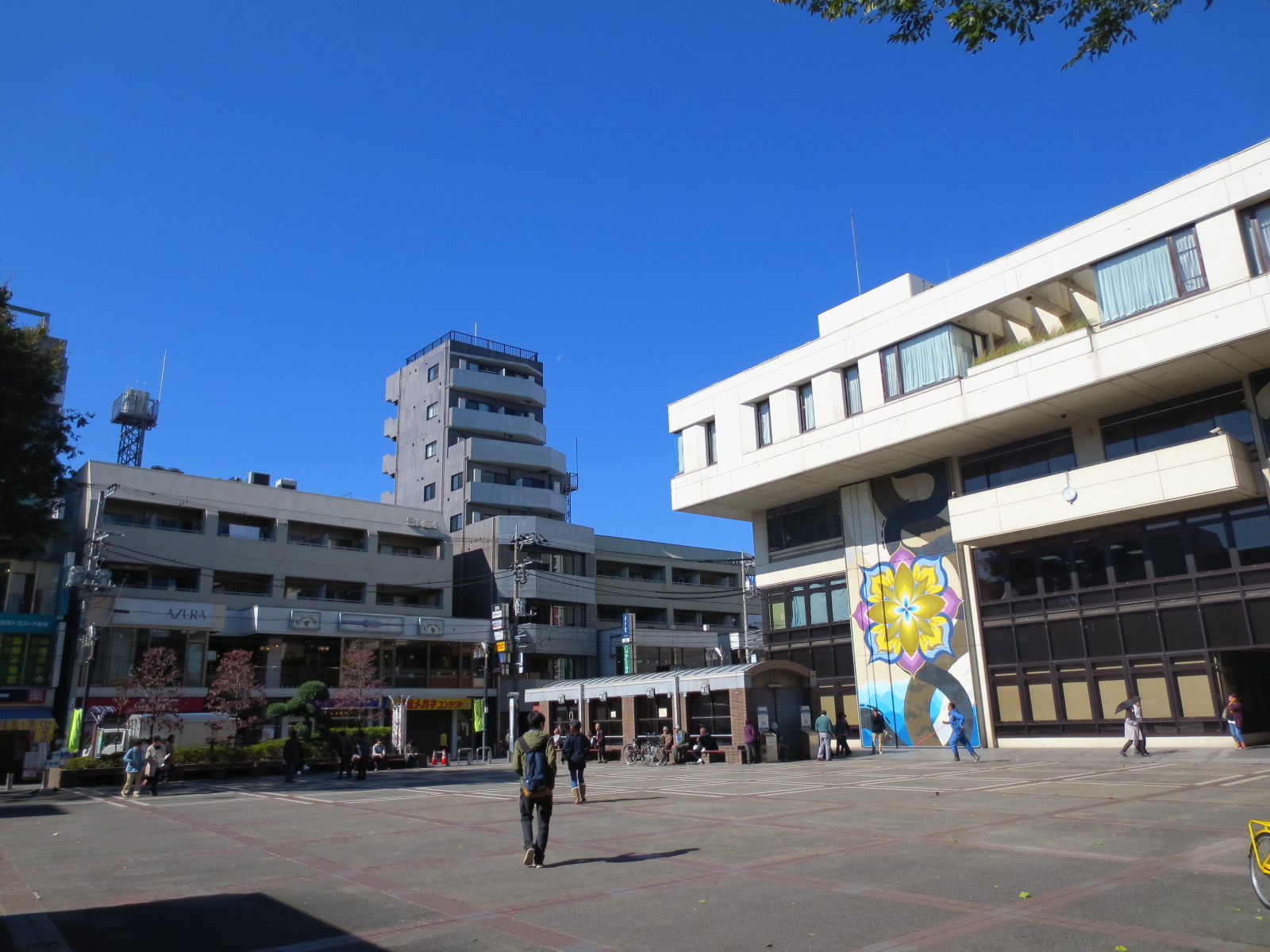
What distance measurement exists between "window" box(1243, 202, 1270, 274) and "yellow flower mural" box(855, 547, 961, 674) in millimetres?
13218

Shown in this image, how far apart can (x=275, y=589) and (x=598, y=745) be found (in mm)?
25973

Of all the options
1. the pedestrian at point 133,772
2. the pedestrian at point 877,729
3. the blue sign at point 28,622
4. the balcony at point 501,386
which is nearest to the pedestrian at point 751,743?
the pedestrian at point 877,729

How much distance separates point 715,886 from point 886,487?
2752 centimetres

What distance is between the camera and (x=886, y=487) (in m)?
34.6

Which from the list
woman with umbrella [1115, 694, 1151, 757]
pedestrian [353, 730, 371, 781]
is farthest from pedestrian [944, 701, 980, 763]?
pedestrian [353, 730, 371, 781]

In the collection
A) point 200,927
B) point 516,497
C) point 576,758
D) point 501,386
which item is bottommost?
point 200,927

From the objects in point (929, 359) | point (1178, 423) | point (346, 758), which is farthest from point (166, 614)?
point (1178, 423)

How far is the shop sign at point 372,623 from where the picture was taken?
5212cm

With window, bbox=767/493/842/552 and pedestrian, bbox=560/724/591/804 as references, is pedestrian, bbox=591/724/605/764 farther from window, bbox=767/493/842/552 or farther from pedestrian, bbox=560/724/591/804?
pedestrian, bbox=560/724/591/804

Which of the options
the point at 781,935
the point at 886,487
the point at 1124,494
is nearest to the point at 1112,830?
the point at 781,935

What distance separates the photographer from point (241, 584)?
5194 cm

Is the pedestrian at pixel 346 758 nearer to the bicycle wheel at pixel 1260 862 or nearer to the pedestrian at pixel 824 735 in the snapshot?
the pedestrian at pixel 824 735

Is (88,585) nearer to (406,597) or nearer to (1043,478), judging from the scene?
(406,597)

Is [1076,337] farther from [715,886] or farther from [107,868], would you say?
[107,868]
